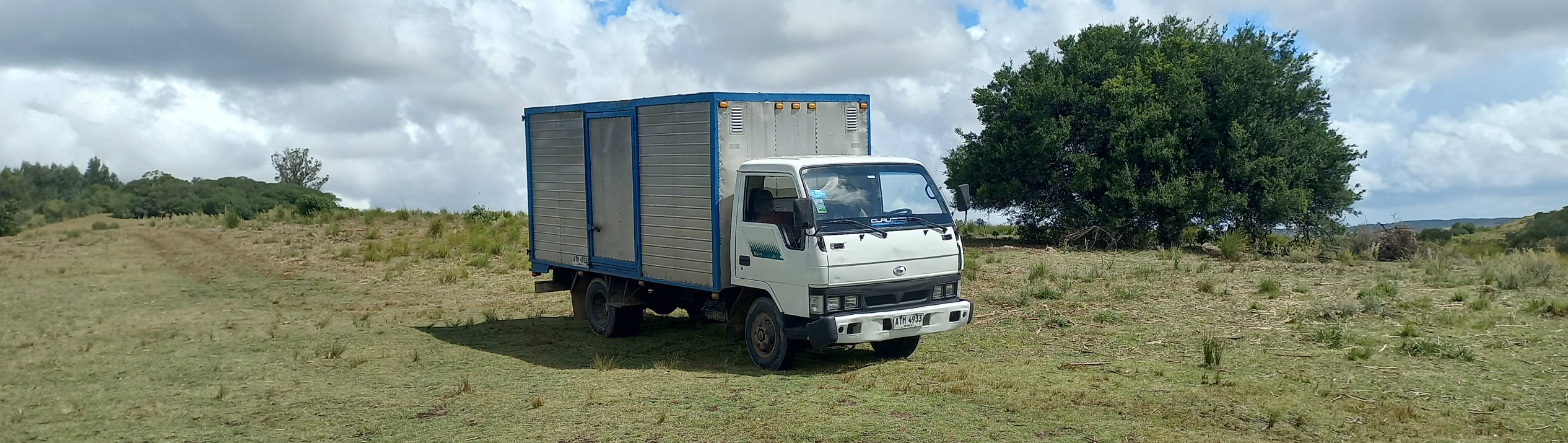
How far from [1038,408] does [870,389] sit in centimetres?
171

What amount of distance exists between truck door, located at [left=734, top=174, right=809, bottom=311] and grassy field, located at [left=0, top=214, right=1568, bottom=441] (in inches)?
41.1

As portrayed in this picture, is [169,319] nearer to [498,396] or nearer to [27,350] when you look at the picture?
[27,350]

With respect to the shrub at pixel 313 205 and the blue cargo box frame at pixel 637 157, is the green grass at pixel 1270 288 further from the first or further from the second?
the shrub at pixel 313 205

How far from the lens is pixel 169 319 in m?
17.5

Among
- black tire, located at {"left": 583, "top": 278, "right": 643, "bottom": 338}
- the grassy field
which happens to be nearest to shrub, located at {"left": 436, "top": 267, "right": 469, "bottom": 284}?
the grassy field

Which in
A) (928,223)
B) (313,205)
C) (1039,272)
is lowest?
(1039,272)

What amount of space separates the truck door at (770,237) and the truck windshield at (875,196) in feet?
0.95

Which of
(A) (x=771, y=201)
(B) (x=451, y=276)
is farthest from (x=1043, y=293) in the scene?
(B) (x=451, y=276)

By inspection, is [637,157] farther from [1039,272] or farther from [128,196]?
[128,196]

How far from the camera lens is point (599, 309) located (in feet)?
50.2

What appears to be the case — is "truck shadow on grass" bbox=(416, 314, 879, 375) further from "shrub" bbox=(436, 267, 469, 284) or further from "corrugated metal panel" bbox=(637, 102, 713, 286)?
"shrub" bbox=(436, 267, 469, 284)

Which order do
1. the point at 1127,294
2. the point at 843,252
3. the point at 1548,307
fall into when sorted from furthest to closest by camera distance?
the point at 1127,294
the point at 1548,307
the point at 843,252

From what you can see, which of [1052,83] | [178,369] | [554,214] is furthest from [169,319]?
[1052,83]

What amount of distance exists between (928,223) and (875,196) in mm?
619
